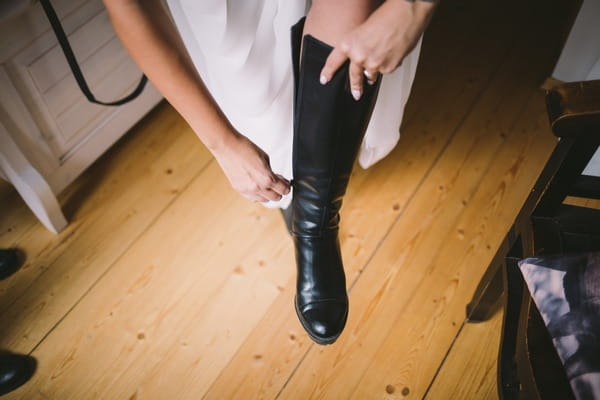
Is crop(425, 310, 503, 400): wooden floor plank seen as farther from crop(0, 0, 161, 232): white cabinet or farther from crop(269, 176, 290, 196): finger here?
Result: crop(0, 0, 161, 232): white cabinet

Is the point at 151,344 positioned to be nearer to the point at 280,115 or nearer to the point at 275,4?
the point at 280,115

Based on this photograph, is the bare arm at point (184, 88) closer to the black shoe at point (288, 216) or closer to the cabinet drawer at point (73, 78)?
the black shoe at point (288, 216)

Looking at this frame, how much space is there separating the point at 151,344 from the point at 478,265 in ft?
2.45

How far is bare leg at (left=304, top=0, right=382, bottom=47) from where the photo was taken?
585 mm

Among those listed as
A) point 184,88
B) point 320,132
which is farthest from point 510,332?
point 184,88

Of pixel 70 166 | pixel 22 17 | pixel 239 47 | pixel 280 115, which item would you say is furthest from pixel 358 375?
pixel 22 17

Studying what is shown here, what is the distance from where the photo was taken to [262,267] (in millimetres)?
1001

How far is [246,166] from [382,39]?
343mm

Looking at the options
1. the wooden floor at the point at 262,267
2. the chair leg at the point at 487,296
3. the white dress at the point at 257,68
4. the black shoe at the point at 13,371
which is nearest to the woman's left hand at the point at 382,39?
the white dress at the point at 257,68

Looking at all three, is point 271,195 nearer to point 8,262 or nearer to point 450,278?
point 450,278

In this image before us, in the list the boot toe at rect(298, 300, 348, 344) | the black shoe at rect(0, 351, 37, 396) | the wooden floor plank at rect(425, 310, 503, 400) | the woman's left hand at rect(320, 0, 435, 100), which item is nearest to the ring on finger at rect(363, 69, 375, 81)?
the woman's left hand at rect(320, 0, 435, 100)

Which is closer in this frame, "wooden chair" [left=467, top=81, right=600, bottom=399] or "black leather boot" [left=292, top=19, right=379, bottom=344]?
"wooden chair" [left=467, top=81, right=600, bottom=399]

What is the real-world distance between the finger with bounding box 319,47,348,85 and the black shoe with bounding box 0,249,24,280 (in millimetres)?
875

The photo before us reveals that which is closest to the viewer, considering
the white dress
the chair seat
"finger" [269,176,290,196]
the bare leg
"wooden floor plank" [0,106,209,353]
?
the chair seat
